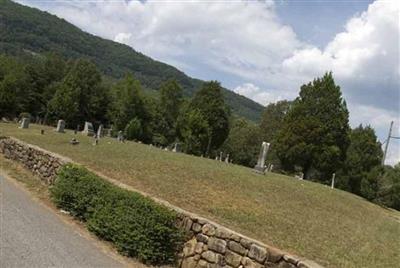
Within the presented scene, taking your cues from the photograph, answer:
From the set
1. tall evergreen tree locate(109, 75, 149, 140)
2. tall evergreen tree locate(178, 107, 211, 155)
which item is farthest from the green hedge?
tall evergreen tree locate(109, 75, 149, 140)

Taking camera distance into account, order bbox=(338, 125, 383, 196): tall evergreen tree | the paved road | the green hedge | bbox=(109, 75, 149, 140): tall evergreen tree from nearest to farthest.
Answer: the paved road < the green hedge < bbox=(338, 125, 383, 196): tall evergreen tree < bbox=(109, 75, 149, 140): tall evergreen tree

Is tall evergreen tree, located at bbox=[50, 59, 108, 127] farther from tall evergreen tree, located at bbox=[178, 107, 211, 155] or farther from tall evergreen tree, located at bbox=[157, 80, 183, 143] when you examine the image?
tall evergreen tree, located at bbox=[178, 107, 211, 155]

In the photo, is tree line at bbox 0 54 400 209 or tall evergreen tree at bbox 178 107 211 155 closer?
tree line at bbox 0 54 400 209

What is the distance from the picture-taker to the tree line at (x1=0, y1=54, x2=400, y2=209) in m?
45.2

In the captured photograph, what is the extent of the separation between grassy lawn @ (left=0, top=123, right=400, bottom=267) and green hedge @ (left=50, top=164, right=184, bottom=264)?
1698 millimetres

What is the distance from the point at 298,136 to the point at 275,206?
96.7 feet

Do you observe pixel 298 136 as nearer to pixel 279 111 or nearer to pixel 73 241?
pixel 73 241

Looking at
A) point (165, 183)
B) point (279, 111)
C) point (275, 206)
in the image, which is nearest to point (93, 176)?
point (165, 183)

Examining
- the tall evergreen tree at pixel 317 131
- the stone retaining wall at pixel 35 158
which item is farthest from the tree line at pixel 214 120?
the stone retaining wall at pixel 35 158

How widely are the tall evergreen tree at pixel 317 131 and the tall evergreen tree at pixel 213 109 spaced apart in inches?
689

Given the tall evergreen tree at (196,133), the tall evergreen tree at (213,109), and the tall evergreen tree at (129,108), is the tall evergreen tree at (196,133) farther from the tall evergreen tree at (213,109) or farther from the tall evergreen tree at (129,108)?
the tall evergreen tree at (129,108)

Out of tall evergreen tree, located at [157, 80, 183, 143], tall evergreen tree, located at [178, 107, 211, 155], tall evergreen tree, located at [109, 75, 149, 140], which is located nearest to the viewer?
tall evergreen tree, located at [178, 107, 211, 155]

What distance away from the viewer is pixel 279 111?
86.9 m

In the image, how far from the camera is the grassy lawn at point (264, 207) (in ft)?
37.3
